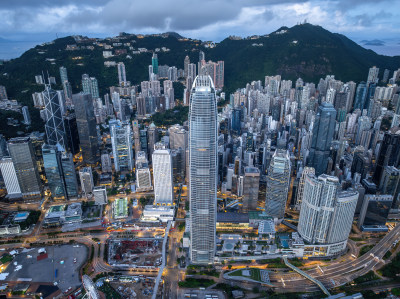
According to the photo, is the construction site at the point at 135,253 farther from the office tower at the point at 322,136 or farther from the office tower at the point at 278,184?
the office tower at the point at 322,136

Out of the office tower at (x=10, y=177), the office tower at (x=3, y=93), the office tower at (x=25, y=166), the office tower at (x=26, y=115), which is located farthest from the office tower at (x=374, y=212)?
the office tower at (x=3, y=93)

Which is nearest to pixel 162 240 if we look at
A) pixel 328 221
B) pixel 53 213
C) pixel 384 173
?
pixel 53 213

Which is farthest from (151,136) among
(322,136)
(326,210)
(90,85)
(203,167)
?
(90,85)

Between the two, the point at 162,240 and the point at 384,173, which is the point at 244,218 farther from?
the point at 384,173

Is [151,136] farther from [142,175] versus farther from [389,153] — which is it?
[389,153]

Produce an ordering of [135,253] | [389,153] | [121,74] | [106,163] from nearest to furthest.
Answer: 1. [135,253]
2. [389,153]
3. [106,163]
4. [121,74]
